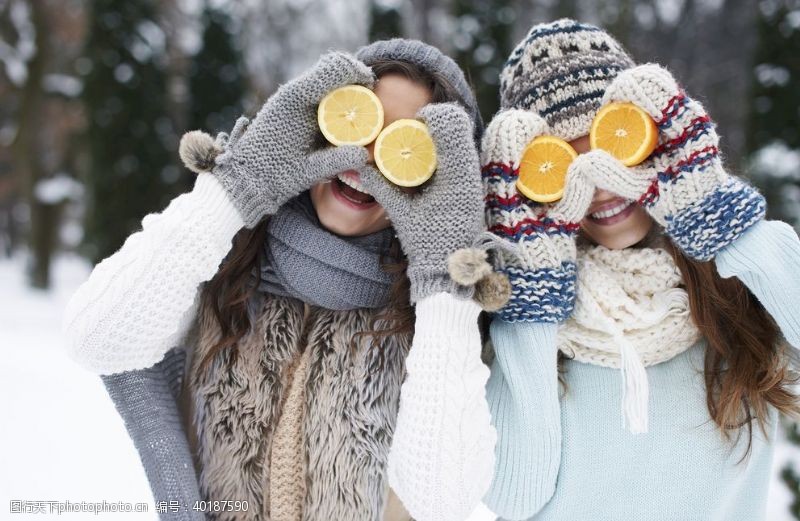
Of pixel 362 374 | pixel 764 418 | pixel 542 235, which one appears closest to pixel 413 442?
pixel 362 374

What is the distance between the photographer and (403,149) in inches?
63.8

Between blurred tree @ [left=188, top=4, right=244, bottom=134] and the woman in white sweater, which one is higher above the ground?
the woman in white sweater

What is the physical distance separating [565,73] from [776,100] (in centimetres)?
788

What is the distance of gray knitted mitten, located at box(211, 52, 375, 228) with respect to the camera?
5.39ft

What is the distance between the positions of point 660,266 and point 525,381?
533 mm

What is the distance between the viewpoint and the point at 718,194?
160 cm

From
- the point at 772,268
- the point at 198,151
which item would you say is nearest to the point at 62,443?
the point at 198,151

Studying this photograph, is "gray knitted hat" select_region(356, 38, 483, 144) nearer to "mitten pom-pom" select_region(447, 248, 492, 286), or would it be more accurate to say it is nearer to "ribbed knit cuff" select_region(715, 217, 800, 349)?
"mitten pom-pom" select_region(447, 248, 492, 286)

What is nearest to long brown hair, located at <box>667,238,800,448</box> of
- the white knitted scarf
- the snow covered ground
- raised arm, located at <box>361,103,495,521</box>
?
the white knitted scarf

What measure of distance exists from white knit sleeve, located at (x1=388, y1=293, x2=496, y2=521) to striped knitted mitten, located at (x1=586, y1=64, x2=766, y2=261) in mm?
588

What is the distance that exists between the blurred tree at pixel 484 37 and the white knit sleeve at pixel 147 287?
9.00 meters

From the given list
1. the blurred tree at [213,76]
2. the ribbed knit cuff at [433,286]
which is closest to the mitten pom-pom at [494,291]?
the ribbed knit cuff at [433,286]

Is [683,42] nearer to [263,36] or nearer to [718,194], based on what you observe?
[263,36]

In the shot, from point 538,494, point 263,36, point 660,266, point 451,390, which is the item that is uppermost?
point 660,266
